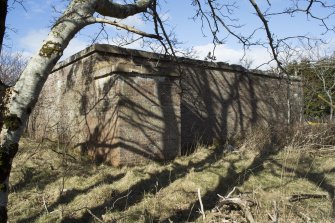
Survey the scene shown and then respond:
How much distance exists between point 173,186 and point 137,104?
2394mm

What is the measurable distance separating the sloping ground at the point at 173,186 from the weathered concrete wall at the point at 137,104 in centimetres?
52

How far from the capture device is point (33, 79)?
3.51m

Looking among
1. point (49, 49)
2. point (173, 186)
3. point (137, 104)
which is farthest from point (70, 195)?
point (49, 49)

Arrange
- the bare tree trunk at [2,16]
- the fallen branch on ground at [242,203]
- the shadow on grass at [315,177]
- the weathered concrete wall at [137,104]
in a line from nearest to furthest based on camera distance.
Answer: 1. the bare tree trunk at [2,16]
2. the fallen branch on ground at [242,203]
3. the shadow on grass at [315,177]
4. the weathered concrete wall at [137,104]

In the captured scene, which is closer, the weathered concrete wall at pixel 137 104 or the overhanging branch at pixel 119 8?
the overhanging branch at pixel 119 8

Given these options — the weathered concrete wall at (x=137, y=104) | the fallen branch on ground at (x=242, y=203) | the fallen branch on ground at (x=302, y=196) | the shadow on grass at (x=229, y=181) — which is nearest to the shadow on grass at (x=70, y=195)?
the weathered concrete wall at (x=137, y=104)

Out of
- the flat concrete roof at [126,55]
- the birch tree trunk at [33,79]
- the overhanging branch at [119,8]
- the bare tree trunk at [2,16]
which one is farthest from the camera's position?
the flat concrete roof at [126,55]

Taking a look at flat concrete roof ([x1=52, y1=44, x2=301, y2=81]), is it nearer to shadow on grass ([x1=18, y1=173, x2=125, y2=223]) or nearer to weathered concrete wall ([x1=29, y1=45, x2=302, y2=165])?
weathered concrete wall ([x1=29, y1=45, x2=302, y2=165])

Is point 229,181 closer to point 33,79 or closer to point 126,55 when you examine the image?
point 126,55

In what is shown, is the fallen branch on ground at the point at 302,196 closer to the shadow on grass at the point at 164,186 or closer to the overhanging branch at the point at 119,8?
the shadow on grass at the point at 164,186

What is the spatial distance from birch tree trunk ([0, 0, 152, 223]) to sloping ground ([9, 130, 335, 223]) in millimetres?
1654

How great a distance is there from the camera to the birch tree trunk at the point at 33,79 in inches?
131

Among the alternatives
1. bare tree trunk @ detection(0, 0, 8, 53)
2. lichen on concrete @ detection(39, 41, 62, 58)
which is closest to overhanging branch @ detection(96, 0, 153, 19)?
lichen on concrete @ detection(39, 41, 62, 58)

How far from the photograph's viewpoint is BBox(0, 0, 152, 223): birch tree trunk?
3332 millimetres
